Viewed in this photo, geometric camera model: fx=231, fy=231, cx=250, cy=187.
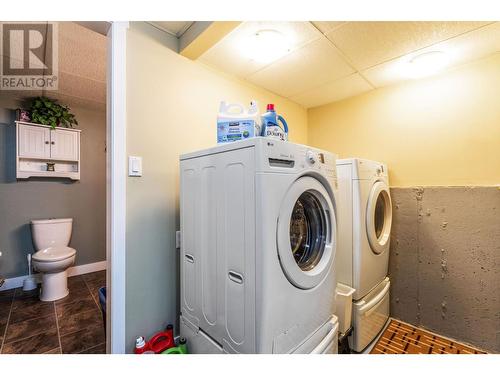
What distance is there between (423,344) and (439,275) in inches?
20.2

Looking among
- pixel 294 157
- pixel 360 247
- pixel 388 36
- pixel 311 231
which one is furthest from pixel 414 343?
pixel 388 36

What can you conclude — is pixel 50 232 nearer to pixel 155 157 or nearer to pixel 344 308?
pixel 155 157

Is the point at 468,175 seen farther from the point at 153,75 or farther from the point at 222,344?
the point at 153,75

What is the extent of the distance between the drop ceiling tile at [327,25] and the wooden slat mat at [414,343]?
210 cm

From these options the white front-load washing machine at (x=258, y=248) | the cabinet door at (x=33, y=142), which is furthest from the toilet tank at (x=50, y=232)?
the white front-load washing machine at (x=258, y=248)

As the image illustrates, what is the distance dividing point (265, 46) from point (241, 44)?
16 cm

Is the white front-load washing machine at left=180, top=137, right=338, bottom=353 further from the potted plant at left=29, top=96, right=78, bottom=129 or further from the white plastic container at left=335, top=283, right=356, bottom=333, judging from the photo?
the potted plant at left=29, top=96, right=78, bottom=129

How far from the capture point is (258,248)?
0.88 metres

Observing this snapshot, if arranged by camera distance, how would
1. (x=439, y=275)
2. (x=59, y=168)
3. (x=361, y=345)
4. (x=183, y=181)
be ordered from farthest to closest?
(x=59, y=168)
(x=439, y=275)
(x=361, y=345)
(x=183, y=181)

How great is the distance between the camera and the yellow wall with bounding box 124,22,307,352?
1309 mm

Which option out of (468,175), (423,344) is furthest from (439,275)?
(468,175)

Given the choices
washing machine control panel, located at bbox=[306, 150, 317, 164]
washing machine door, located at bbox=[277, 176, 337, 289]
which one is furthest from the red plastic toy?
washing machine control panel, located at bbox=[306, 150, 317, 164]

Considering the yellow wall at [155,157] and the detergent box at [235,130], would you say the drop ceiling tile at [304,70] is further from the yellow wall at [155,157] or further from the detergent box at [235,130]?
the detergent box at [235,130]

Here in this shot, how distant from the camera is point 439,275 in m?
1.78
